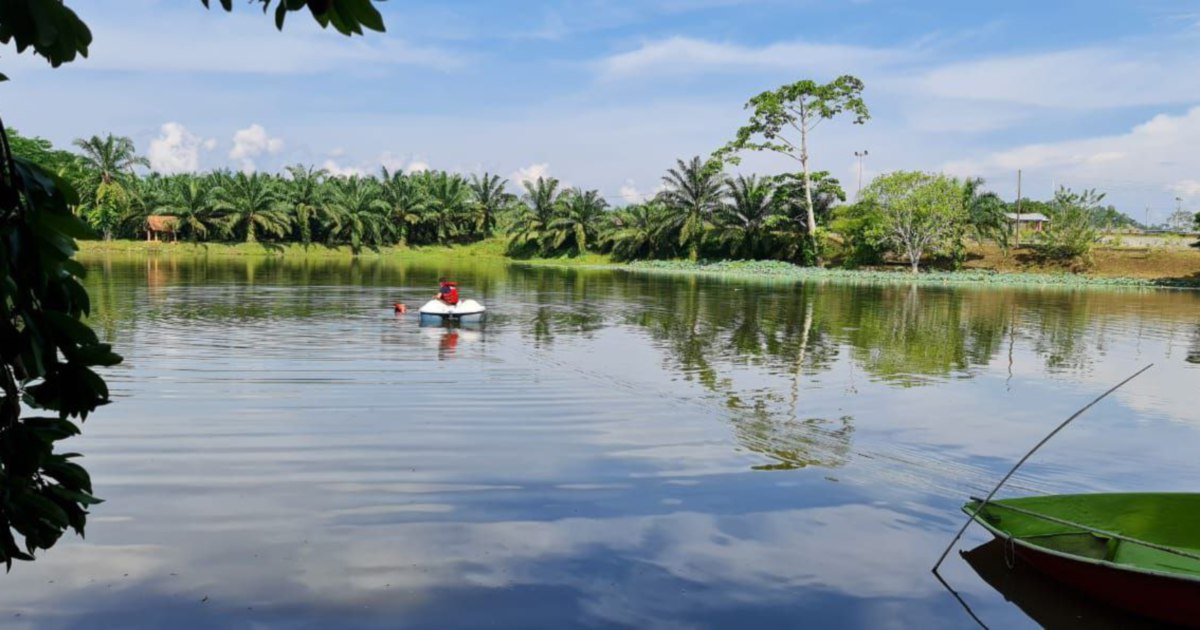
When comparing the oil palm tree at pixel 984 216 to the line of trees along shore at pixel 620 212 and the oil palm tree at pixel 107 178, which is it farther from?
the oil palm tree at pixel 107 178

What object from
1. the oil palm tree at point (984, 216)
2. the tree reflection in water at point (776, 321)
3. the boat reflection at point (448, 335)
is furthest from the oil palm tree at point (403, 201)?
the boat reflection at point (448, 335)

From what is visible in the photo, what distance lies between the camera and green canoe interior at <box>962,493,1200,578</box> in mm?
5551

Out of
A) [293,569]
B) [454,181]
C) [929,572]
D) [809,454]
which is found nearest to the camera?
[293,569]

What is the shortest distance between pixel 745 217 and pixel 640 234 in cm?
775

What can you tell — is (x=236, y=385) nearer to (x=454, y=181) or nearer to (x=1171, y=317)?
(x=1171, y=317)

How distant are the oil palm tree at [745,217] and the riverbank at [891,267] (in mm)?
1550

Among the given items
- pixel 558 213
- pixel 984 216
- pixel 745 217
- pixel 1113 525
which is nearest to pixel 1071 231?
pixel 984 216

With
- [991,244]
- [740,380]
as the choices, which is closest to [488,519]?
[740,380]

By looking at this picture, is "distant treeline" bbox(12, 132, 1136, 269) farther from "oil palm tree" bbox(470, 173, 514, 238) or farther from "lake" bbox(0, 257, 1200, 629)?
"lake" bbox(0, 257, 1200, 629)

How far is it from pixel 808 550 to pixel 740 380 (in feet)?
23.2

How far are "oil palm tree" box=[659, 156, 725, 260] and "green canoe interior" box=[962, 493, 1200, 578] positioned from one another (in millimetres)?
49411

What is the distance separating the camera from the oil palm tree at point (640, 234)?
58.3 m

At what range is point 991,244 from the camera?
2124 inches

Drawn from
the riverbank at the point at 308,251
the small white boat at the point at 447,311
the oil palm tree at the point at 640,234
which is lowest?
the small white boat at the point at 447,311
